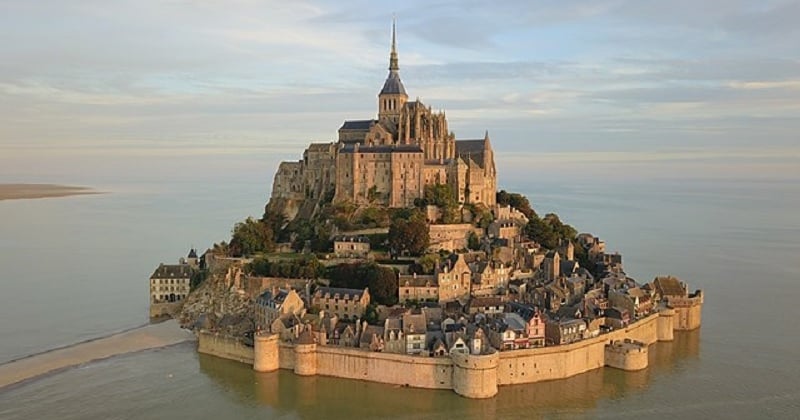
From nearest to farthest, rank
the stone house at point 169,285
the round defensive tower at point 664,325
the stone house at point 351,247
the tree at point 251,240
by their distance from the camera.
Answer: the round defensive tower at point 664,325, the stone house at point 351,247, the stone house at point 169,285, the tree at point 251,240

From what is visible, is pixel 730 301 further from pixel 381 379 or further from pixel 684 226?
pixel 684 226

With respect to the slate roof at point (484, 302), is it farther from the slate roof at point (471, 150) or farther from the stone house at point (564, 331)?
the slate roof at point (471, 150)

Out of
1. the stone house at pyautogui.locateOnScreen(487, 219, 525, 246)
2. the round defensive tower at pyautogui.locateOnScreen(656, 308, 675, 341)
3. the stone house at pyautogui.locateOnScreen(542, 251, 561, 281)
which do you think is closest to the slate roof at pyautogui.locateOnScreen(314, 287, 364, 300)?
the stone house at pyautogui.locateOnScreen(542, 251, 561, 281)

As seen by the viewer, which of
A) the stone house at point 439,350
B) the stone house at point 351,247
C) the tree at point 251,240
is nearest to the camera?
the stone house at point 439,350

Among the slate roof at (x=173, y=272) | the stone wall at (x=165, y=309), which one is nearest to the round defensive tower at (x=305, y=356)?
the stone wall at (x=165, y=309)

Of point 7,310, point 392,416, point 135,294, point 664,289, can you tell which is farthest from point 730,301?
point 7,310

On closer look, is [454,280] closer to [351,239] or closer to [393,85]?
[351,239]
